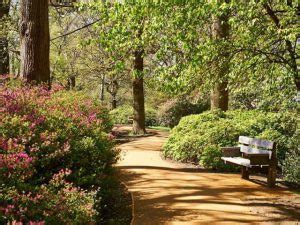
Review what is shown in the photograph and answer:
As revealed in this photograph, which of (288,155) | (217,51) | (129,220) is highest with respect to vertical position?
(217,51)

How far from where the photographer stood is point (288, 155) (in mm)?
9969

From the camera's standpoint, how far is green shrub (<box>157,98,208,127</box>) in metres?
25.3

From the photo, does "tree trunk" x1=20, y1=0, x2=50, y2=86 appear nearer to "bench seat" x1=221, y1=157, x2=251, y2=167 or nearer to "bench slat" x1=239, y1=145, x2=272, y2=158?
"bench seat" x1=221, y1=157, x2=251, y2=167

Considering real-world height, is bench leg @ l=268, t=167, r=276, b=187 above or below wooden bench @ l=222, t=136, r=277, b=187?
below

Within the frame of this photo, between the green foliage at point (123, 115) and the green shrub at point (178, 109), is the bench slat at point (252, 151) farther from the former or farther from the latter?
the green foliage at point (123, 115)

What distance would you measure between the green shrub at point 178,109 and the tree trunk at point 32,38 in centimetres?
1633

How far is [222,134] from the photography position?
1208cm

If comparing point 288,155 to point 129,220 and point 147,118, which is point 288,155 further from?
point 147,118

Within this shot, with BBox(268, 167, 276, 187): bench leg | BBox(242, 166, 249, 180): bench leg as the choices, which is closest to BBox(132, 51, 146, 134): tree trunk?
BBox(242, 166, 249, 180): bench leg

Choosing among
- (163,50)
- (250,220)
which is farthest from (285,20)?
(250,220)

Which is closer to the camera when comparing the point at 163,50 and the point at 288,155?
the point at 163,50

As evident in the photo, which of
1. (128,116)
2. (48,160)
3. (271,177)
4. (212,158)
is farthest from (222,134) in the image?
(128,116)

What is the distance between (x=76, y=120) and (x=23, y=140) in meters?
2.05

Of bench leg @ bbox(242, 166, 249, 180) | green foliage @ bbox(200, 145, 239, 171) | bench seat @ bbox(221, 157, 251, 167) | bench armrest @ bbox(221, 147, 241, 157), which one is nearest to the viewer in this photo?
bench seat @ bbox(221, 157, 251, 167)
